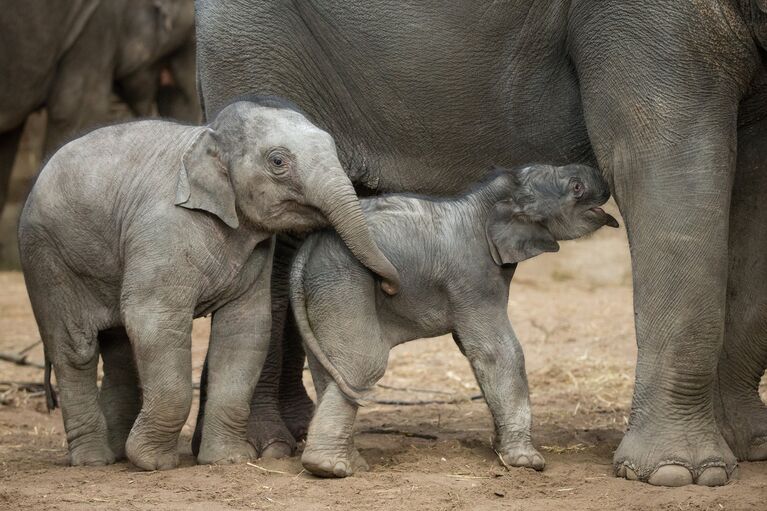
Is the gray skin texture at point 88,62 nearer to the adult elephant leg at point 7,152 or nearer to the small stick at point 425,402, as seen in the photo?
the adult elephant leg at point 7,152

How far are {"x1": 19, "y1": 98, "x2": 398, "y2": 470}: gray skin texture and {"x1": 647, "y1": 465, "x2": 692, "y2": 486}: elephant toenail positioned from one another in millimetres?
1057

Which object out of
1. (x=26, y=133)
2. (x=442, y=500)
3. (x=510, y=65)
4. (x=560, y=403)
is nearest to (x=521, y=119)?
(x=510, y=65)

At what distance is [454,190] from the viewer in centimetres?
574

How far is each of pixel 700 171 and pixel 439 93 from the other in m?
1.11

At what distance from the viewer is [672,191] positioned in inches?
191

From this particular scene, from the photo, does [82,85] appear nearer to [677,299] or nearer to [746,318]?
[746,318]

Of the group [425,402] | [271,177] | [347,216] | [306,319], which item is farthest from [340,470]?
[425,402]

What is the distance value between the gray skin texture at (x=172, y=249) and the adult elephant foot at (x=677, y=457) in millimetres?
976

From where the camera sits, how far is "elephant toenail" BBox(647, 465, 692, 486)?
4859mm

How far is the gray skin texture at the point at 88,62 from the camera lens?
9523 millimetres

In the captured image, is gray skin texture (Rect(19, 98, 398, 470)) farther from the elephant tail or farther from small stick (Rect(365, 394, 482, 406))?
small stick (Rect(365, 394, 482, 406))

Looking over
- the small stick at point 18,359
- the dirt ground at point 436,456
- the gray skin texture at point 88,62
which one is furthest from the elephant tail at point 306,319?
the gray skin texture at point 88,62

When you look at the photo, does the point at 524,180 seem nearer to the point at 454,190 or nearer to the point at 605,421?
the point at 454,190

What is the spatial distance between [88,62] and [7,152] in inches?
32.6
